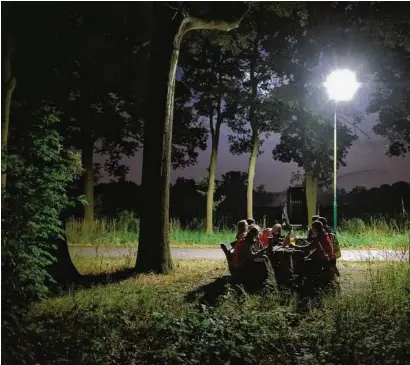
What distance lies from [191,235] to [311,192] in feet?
31.2

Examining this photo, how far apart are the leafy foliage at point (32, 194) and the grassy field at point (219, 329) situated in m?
0.62

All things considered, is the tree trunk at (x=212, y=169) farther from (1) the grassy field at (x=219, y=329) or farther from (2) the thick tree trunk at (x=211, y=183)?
(1) the grassy field at (x=219, y=329)

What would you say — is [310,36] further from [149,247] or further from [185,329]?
[185,329]

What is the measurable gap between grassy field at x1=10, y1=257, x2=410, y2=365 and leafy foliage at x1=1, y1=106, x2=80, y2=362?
24.4 inches

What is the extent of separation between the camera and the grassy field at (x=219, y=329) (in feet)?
17.5

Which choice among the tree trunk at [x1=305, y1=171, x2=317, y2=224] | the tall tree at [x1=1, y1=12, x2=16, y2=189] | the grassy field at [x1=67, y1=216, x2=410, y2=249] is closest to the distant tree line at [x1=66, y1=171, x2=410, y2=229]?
the tree trunk at [x1=305, y1=171, x2=317, y2=224]

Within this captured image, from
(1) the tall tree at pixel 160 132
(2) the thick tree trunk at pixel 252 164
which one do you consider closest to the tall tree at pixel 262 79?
(2) the thick tree trunk at pixel 252 164

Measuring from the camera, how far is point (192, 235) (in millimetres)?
19859

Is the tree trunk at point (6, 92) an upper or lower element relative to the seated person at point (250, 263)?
upper

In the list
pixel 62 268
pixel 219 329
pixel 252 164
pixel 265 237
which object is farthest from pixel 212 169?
pixel 219 329

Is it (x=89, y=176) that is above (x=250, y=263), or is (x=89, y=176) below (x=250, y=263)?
above

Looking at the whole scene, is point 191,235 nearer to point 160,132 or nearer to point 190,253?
point 190,253

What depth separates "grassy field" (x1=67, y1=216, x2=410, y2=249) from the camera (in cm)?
1688

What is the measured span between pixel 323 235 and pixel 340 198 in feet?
83.1
